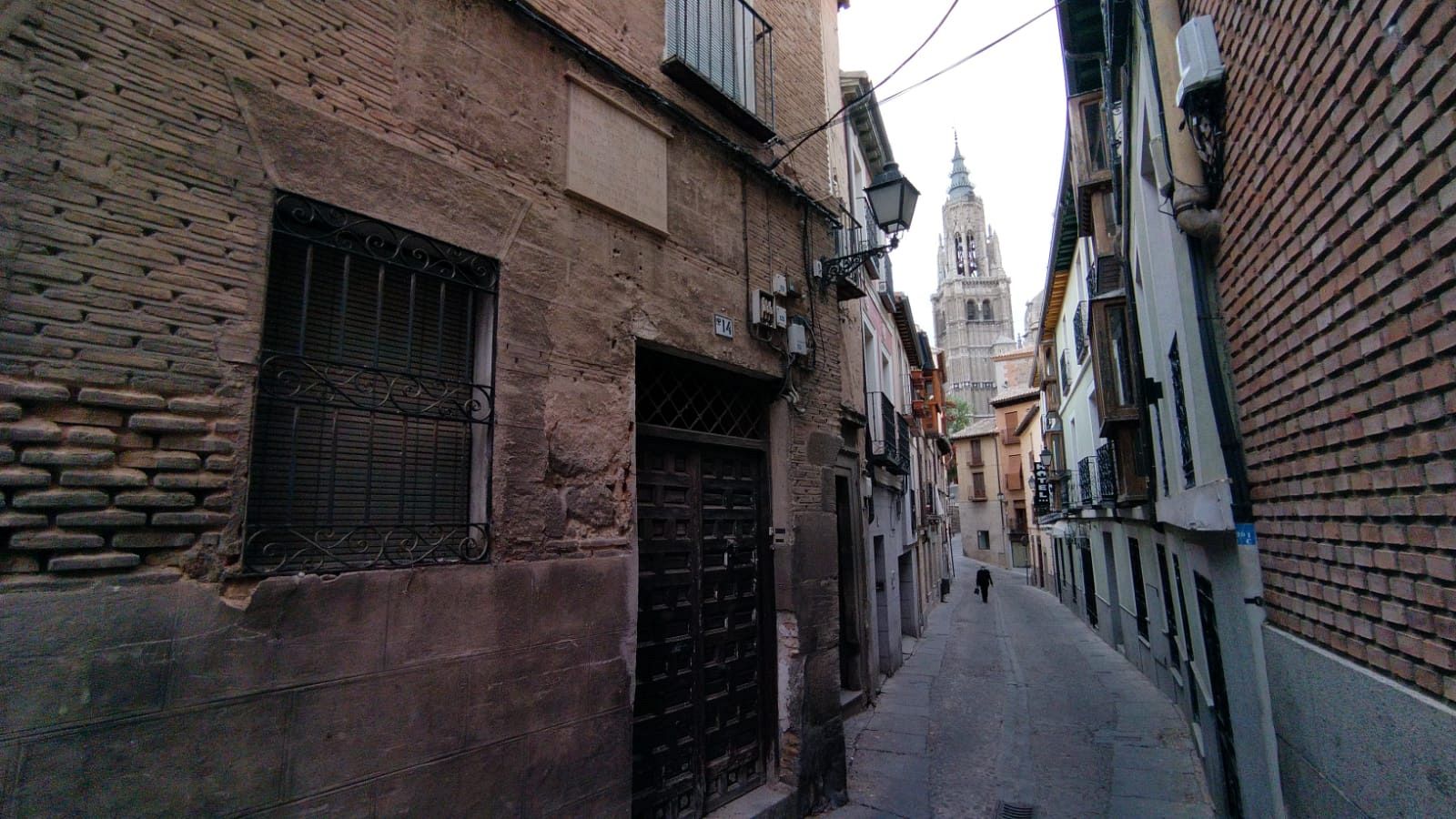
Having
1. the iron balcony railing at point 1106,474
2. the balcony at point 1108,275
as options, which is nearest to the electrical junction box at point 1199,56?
the balcony at point 1108,275

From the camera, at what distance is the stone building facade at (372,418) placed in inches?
98.7

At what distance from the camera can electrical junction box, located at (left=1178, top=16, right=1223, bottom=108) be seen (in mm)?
3949

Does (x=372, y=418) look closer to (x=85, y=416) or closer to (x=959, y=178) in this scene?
(x=85, y=416)

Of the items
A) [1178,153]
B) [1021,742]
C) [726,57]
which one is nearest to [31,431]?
[726,57]

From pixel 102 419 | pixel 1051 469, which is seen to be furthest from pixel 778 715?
pixel 1051 469

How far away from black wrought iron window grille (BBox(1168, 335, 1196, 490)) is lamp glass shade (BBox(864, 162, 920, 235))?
267cm

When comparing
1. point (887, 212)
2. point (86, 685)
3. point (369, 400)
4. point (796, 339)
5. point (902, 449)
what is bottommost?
point (86, 685)

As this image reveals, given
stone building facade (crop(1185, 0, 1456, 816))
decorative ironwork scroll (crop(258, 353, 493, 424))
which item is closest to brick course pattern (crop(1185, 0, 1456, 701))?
stone building facade (crop(1185, 0, 1456, 816))

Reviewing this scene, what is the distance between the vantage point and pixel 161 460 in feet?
8.79

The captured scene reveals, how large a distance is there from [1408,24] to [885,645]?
38.4 feet

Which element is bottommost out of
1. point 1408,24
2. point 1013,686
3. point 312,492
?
point 1013,686

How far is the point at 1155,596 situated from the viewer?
11.1 meters

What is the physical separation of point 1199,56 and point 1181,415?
3.38 meters

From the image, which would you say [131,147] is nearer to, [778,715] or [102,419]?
[102,419]
